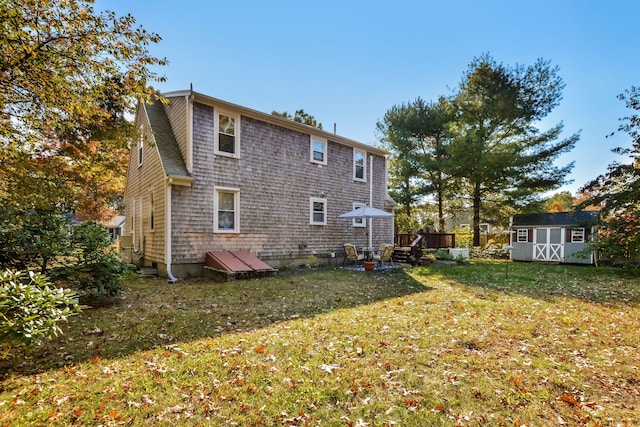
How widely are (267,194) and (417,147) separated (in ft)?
51.1

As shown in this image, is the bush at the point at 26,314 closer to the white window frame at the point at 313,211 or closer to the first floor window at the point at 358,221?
the white window frame at the point at 313,211

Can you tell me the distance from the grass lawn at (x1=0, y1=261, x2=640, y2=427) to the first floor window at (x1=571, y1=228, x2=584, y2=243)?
1197 cm

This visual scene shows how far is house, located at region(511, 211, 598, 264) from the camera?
16.2m

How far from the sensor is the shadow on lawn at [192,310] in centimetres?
400

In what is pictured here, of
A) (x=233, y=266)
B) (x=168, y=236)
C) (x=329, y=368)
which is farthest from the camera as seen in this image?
(x=233, y=266)

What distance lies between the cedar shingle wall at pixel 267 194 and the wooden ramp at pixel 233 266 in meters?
0.36

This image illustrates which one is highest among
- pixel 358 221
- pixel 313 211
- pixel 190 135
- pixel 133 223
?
pixel 190 135

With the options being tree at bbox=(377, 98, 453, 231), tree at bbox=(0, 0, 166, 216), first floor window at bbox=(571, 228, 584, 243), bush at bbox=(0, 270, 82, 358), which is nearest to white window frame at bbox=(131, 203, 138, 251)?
tree at bbox=(0, 0, 166, 216)

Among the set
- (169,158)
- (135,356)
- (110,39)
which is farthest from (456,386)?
(169,158)

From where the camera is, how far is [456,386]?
3152mm

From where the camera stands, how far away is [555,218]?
1738 cm

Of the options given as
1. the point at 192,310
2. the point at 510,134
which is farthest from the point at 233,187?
the point at 510,134

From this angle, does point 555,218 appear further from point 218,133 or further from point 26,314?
point 26,314

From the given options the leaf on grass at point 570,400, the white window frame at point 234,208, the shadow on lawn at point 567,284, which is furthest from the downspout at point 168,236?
the leaf on grass at point 570,400
